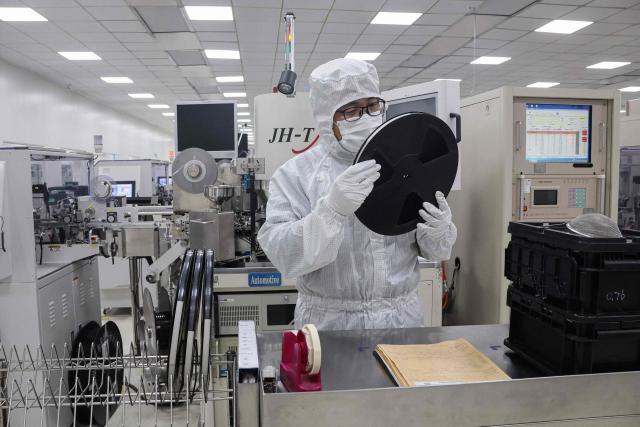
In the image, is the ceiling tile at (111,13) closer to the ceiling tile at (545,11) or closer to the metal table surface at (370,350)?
Result: the ceiling tile at (545,11)

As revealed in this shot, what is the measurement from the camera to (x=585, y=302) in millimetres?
795

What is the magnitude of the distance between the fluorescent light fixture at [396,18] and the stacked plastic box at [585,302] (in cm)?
480

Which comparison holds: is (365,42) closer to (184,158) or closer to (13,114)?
(184,158)

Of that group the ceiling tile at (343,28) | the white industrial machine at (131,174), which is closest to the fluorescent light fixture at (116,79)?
the white industrial machine at (131,174)

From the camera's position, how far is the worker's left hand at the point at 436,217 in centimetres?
117

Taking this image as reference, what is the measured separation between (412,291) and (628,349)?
626 mm

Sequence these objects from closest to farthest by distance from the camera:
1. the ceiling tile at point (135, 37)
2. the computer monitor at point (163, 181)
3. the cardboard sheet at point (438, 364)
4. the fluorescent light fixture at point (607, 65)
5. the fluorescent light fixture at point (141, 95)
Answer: the cardboard sheet at point (438, 364) → the ceiling tile at point (135, 37) → the computer monitor at point (163, 181) → the fluorescent light fixture at point (607, 65) → the fluorescent light fixture at point (141, 95)

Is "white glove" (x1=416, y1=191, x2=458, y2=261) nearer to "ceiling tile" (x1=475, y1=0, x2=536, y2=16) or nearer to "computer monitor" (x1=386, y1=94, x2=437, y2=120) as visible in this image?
"computer monitor" (x1=386, y1=94, x2=437, y2=120)

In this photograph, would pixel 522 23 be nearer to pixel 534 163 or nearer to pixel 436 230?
pixel 534 163

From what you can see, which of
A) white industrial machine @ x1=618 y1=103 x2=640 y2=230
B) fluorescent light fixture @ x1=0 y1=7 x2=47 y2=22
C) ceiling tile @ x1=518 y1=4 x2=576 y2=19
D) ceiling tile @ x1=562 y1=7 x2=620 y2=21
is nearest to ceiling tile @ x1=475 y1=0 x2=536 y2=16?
ceiling tile @ x1=518 y1=4 x2=576 y2=19

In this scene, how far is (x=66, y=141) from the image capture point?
919 cm

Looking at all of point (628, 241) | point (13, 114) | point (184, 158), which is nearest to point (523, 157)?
point (628, 241)

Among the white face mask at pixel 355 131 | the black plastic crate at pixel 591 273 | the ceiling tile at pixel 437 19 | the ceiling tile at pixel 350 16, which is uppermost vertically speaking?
the ceiling tile at pixel 350 16

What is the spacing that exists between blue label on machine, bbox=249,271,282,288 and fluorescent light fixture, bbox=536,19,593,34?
4870 mm
